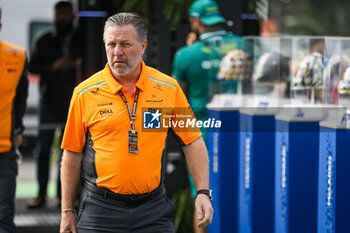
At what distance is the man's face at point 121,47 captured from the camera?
12.6ft

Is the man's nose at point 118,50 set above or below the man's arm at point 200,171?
above

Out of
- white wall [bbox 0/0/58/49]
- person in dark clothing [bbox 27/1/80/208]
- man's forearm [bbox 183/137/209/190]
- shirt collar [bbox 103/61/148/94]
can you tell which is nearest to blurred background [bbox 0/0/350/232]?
white wall [bbox 0/0/58/49]

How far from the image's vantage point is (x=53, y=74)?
26.9ft

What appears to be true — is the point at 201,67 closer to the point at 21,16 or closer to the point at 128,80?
the point at 128,80

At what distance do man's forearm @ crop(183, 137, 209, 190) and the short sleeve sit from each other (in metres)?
0.54

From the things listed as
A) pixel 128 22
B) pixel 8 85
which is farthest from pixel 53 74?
pixel 128 22

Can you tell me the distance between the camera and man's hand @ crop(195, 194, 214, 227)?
3.89 meters

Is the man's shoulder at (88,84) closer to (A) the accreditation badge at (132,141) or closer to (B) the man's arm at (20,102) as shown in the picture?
(A) the accreditation badge at (132,141)

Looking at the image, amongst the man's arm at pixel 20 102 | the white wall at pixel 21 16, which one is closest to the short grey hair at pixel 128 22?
the man's arm at pixel 20 102

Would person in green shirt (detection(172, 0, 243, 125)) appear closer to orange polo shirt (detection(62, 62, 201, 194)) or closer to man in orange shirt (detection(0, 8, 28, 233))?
man in orange shirt (detection(0, 8, 28, 233))

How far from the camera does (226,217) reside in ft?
19.3

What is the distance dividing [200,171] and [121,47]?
2.44ft

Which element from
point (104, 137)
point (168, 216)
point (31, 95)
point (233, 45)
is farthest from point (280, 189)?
point (31, 95)

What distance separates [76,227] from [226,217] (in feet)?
6.91
